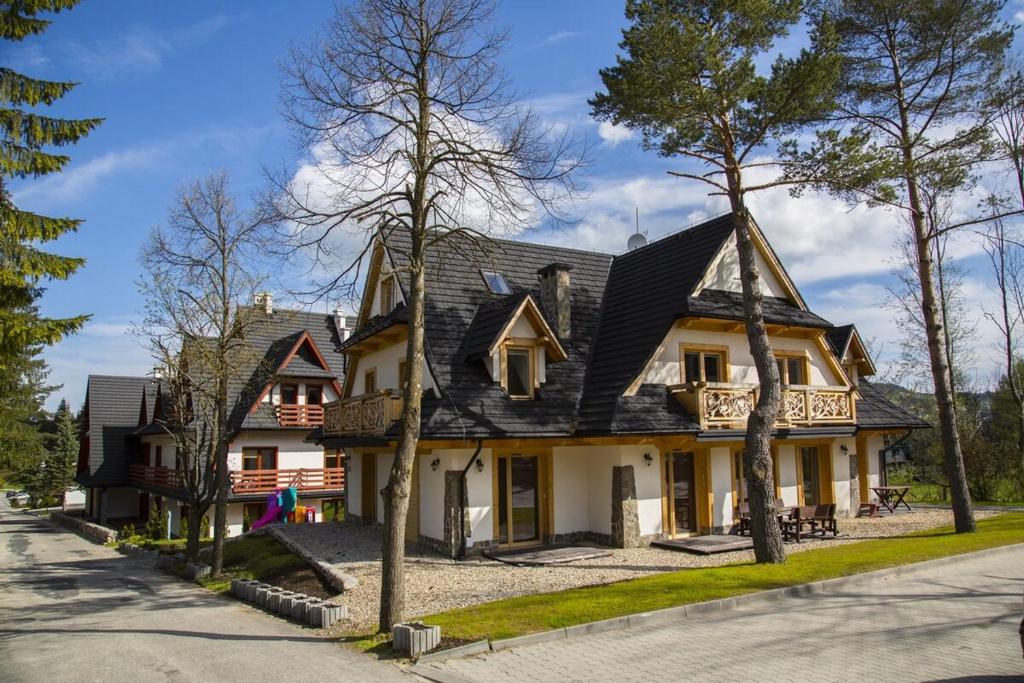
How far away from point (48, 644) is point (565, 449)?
11596mm

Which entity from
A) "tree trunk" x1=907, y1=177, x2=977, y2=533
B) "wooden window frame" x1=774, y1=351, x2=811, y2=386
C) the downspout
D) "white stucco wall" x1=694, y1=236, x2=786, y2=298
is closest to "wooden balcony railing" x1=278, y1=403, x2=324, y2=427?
the downspout

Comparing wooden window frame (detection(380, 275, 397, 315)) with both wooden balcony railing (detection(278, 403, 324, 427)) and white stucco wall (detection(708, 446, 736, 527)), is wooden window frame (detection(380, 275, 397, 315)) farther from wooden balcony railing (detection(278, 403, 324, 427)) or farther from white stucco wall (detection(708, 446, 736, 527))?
wooden balcony railing (detection(278, 403, 324, 427))

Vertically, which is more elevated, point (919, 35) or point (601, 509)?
point (919, 35)

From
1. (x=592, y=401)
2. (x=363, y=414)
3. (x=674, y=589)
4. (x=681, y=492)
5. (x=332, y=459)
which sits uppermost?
(x=592, y=401)

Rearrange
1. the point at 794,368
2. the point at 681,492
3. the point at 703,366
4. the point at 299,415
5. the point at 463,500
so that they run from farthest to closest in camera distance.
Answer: the point at 299,415 < the point at 794,368 < the point at 703,366 < the point at 681,492 < the point at 463,500

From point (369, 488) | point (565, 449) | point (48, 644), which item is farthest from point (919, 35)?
point (48, 644)

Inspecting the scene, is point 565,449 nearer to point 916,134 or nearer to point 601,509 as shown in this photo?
point 601,509

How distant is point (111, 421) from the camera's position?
1678 inches

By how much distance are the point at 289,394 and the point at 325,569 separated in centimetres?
1809

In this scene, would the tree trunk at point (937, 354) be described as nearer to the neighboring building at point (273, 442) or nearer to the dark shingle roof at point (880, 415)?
the dark shingle roof at point (880, 415)

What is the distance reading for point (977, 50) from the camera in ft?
60.0

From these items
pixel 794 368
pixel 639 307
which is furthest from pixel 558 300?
pixel 794 368

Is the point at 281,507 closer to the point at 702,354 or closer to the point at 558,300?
the point at 558,300

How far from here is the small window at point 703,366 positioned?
19750 mm
